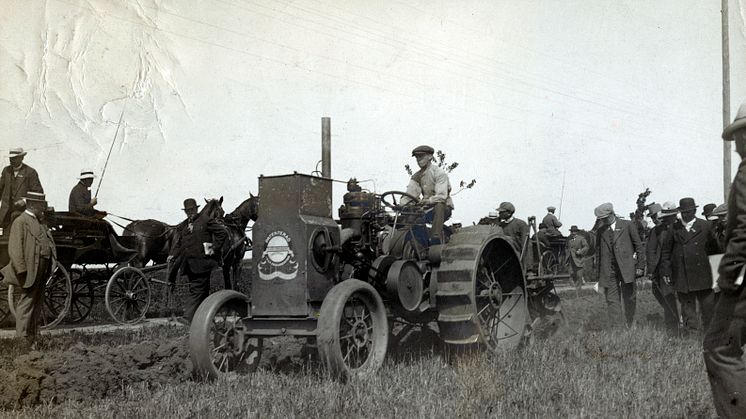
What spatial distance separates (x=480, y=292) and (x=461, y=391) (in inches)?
87.8

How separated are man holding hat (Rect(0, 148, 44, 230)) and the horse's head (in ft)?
7.53

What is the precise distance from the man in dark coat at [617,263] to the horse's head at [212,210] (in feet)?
19.6

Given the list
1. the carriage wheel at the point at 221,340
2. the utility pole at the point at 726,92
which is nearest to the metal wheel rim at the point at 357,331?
the carriage wheel at the point at 221,340

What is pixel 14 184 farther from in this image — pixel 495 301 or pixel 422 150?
pixel 495 301

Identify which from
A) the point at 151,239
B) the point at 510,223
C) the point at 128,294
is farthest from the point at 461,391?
the point at 151,239

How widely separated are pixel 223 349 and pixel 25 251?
3.38 metres

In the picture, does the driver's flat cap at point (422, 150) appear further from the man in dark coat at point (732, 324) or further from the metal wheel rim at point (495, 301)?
the man in dark coat at point (732, 324)

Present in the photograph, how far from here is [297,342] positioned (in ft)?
25.3

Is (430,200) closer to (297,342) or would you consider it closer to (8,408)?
(297,342)

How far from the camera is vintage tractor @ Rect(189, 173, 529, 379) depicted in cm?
563

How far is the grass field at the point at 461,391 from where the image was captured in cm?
444

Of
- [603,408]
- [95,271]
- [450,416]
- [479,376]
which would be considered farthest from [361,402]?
[95,271]

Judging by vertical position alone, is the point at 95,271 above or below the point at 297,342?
above

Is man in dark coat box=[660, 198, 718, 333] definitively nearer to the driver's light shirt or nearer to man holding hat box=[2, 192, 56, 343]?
the driver's light shirt
